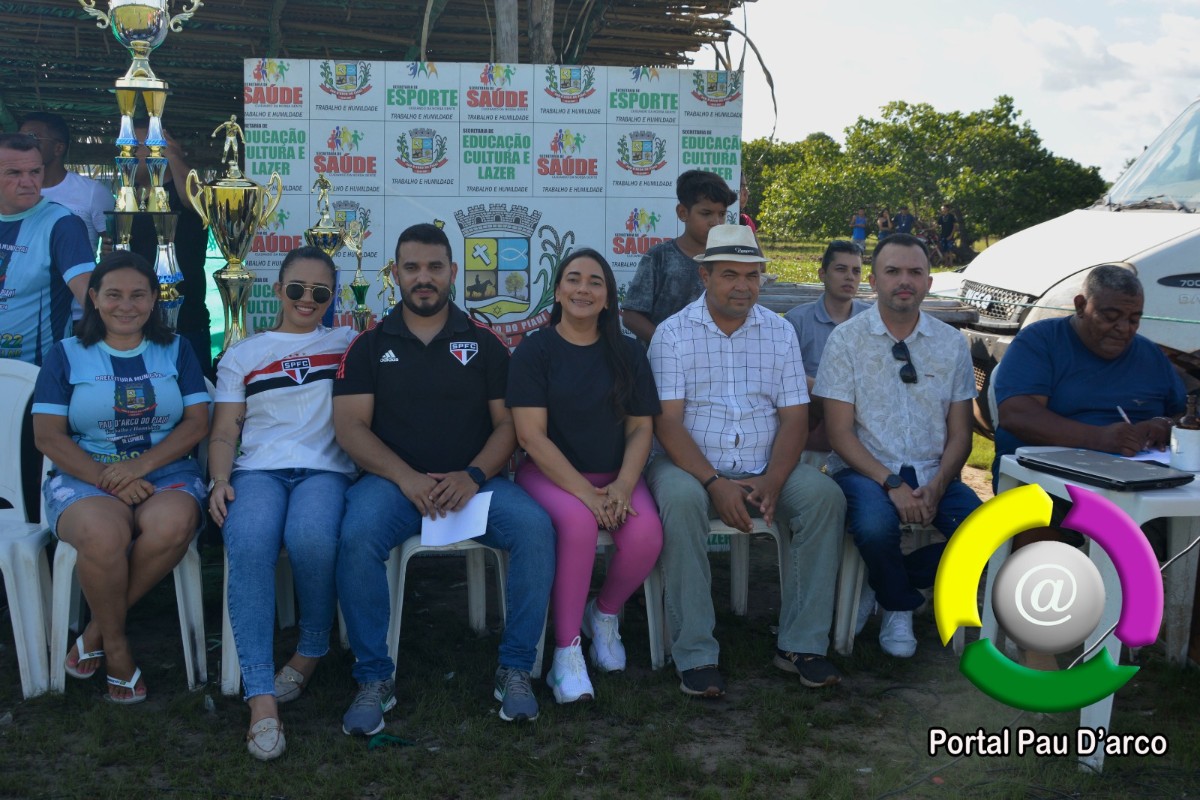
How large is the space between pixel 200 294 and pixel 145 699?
2105mm

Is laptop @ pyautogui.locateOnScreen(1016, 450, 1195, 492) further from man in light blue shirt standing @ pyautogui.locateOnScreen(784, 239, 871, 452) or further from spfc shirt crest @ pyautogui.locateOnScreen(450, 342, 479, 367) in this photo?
spfc shirt crest @ pyautogui.locateOnScreen(450, 342, 479, 367)

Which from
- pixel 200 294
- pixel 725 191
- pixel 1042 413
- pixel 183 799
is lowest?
pixel 183 799

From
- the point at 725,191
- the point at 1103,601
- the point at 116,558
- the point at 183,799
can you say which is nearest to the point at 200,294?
the point at 116,558

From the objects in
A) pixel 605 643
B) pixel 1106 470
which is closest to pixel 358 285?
pixel 605 643

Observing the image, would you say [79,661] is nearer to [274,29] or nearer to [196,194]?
[196,194]

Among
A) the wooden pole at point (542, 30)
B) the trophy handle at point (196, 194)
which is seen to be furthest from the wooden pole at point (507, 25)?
the trophy handle at point (196, 194)

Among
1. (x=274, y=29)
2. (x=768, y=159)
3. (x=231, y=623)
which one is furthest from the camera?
(x=768, y=159)

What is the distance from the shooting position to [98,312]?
3537 mm

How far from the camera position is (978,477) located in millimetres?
6148

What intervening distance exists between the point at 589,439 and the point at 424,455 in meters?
0.54

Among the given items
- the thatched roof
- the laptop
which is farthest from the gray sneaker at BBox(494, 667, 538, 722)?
the thatched roof

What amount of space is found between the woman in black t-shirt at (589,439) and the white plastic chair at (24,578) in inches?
59.5

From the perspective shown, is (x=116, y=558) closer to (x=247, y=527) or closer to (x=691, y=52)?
(x=247, y=527)

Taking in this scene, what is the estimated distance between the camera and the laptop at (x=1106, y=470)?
3002 millimetres
